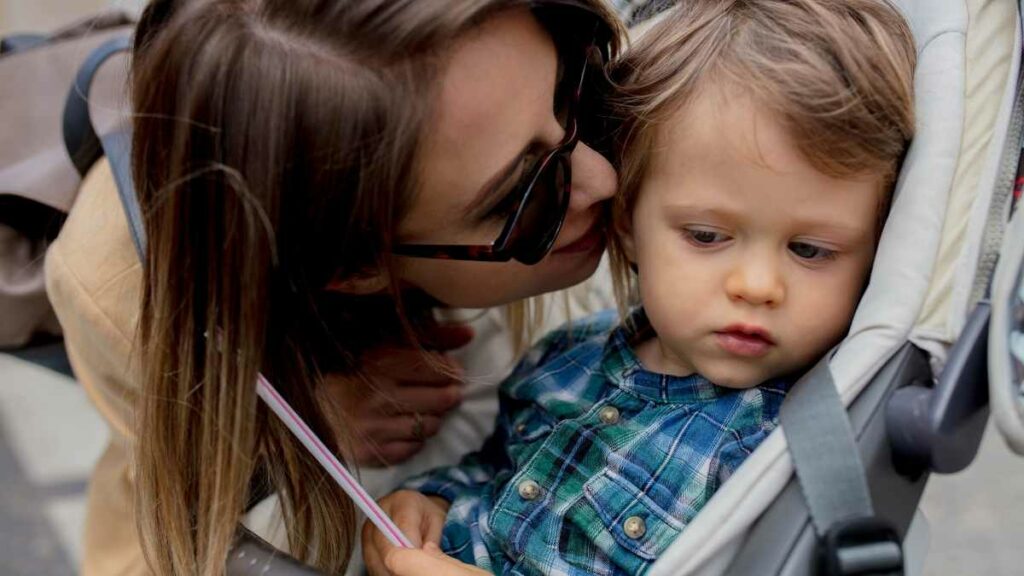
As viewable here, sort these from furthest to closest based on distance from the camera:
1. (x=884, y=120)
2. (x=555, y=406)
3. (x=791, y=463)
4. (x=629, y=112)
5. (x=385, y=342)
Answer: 1. (x=385, y=342)
2. (x=555, y=406)
3. (x=629, y=112)
4. (x=884, y=120)
5. (x=791, y=463)

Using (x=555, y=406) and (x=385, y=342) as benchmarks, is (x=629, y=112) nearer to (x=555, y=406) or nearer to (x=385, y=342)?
(x=555, y=406)

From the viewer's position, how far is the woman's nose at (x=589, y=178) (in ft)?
4.03

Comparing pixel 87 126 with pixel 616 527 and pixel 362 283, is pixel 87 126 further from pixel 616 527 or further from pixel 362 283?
pixel 616 527

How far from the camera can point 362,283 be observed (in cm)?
126

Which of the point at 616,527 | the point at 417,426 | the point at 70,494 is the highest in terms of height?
the point at 616,527

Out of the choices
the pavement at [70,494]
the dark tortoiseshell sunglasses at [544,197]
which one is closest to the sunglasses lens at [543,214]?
the dark tortoiseshell sunglasses at [544,197]

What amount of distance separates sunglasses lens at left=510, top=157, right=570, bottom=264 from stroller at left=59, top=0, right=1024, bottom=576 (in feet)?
0.96

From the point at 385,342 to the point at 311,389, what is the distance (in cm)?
26

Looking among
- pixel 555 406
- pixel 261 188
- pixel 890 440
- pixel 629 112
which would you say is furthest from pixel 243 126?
pixel 890 440

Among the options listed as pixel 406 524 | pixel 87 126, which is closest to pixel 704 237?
pixel 406 524

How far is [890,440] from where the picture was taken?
1.01 metres

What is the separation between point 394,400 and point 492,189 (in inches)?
16.7

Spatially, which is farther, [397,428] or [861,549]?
[397,428]

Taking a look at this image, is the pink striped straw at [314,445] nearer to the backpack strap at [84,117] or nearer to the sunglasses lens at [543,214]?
the sunglasses lens at [543,214]
